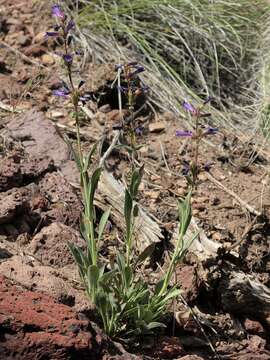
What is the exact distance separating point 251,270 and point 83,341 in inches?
50.6

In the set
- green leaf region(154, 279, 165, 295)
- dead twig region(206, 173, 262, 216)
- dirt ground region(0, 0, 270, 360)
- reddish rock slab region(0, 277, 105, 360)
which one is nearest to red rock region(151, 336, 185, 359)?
dirt ground region(0, 0, 270, 360)

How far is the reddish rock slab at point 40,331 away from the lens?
7.47 feet

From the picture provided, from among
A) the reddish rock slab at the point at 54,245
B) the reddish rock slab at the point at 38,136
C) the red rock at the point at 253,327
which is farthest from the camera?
the reddish rock slab at the point at 38,136

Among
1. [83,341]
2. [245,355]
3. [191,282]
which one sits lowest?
[245,355]

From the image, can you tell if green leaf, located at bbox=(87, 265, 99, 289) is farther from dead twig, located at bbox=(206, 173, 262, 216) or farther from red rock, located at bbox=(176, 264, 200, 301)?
dead twig, located at bbox=(206, 173, 262, 216)

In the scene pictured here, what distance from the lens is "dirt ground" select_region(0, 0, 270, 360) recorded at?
2.46 meters

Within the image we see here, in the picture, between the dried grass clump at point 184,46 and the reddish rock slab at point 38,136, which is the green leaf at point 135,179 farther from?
the dried grass clump at point 184,46

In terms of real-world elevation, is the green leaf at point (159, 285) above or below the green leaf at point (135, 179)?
below

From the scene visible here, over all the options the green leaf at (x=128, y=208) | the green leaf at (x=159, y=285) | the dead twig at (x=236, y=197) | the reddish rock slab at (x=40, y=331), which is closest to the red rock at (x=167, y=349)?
the green leaf at (x=159, y=285)

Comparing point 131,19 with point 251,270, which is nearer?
point 251,270

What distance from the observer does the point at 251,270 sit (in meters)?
3.42

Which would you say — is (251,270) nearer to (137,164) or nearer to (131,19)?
(137,164)

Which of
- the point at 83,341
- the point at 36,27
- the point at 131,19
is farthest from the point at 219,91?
the point at 83,341

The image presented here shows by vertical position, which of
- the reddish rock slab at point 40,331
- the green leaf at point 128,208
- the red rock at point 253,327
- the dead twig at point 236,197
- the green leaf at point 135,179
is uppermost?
the green leaf at point 135,179
